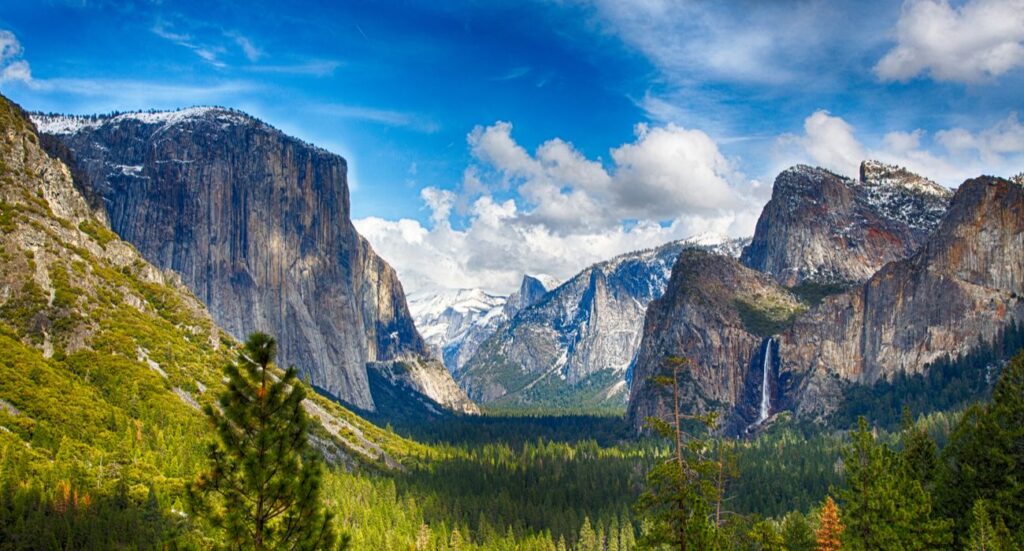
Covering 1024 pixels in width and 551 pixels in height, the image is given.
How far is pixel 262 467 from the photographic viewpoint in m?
24.2

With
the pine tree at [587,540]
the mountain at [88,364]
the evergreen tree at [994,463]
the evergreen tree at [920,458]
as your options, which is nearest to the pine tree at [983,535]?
the evergreen tree at [994,463]

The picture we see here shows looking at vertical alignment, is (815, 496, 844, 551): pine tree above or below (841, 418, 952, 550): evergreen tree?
below

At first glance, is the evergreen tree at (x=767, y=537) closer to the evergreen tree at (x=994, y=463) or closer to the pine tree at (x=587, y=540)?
the evergreen tree at (x=994, y=463)

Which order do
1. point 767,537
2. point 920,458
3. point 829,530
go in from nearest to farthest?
point 767,537, point 920,458, point 829,530

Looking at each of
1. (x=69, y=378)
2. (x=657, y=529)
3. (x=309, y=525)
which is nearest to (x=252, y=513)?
(x=309, y=525)

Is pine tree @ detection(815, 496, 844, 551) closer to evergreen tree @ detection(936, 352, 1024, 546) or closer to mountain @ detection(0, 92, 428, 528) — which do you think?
evergreen tree @ detection(936, 352, 1024, 546)

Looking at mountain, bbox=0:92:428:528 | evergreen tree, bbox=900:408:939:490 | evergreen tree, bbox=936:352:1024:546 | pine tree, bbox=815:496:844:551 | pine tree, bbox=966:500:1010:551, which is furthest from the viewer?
mountain, bbox=0:92:428:528

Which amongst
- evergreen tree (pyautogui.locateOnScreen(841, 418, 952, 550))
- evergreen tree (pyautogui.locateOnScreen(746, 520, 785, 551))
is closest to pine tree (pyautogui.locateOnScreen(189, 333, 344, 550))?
evergreen tree (pyautogui.locateOnScreen(746, 520, 785, 551))

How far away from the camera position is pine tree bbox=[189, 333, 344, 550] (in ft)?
78.7

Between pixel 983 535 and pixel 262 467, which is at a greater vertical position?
pixel 262 467

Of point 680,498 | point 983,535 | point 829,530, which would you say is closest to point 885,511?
point 983,535

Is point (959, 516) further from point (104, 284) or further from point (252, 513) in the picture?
point (104, 284)

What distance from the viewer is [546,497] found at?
488ft

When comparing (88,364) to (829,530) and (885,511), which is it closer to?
(829,530)
